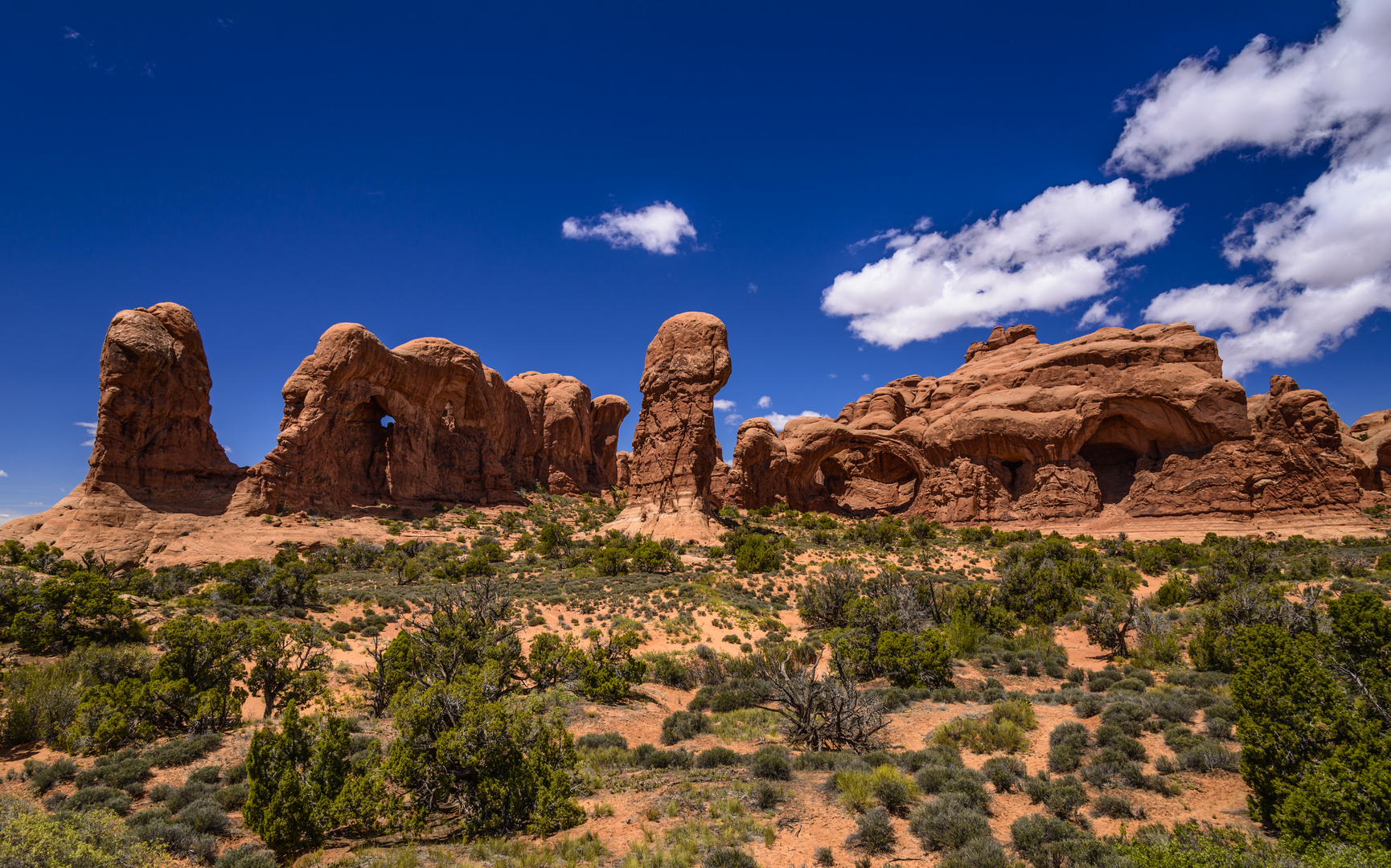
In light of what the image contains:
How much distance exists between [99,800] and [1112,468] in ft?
139

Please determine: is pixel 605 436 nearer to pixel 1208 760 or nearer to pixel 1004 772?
pixel 1004 772

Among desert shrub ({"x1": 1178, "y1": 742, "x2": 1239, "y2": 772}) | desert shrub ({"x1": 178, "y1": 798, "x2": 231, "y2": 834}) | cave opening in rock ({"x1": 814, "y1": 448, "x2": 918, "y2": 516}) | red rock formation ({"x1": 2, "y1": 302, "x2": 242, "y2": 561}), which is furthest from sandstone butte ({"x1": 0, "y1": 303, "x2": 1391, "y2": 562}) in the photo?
desert shrub ({"x1": 178, "y1": 798, "x2": 231, "y2": 834})

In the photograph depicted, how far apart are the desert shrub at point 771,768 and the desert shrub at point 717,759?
1.51 feet

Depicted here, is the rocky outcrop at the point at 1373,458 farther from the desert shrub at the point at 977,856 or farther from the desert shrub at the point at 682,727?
the desert shrub at the point at 977,856

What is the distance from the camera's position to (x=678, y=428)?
30.5m

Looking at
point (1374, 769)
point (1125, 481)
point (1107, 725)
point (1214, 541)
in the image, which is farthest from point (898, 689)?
point (1125, 481)

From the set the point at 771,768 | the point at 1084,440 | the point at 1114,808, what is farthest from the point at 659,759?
the point at 1084,440

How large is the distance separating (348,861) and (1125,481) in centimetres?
3987

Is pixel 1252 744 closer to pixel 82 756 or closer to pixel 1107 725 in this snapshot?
pixel 1107 725

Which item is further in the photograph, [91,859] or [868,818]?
[868,818]

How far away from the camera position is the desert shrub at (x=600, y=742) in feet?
31.3

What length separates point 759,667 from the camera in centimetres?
Result: 1258

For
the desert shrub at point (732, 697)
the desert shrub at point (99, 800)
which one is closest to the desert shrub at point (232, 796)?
the desert shrub at point (99, 800)

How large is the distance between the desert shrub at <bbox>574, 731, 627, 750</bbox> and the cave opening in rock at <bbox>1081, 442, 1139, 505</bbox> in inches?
1318
